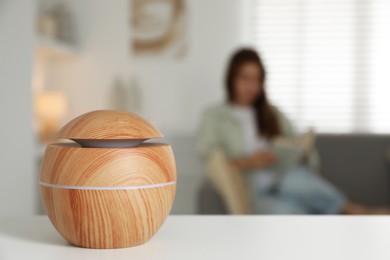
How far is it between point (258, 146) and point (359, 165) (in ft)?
1.96

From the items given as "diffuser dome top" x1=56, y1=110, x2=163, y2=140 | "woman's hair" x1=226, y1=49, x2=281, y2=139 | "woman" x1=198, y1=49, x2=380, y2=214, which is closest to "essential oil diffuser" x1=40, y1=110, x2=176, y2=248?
"diffuser dome top" x1=56, y1=110, x2=163, y2=140

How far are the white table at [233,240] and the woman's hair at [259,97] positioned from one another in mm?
2353

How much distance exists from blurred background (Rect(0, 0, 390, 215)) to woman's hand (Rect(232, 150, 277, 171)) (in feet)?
2.70

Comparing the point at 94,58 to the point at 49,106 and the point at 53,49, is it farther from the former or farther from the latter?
the point at 53,49

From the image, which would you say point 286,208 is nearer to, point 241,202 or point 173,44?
point 241,202

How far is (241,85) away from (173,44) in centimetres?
87

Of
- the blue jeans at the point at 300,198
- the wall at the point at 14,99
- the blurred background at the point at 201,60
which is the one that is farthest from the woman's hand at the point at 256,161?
the wall at the point at 14,99

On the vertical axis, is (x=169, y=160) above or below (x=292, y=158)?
above

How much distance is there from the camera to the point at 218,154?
116 inches

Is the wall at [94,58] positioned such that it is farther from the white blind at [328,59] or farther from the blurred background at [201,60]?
the white blind at [328,59]

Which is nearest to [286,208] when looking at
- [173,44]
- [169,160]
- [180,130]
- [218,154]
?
[218,154]

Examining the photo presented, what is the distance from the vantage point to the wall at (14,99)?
7.59ft

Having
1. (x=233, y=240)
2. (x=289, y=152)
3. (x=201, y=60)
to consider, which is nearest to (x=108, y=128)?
(x=233, y=240)

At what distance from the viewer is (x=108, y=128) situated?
77 cm
